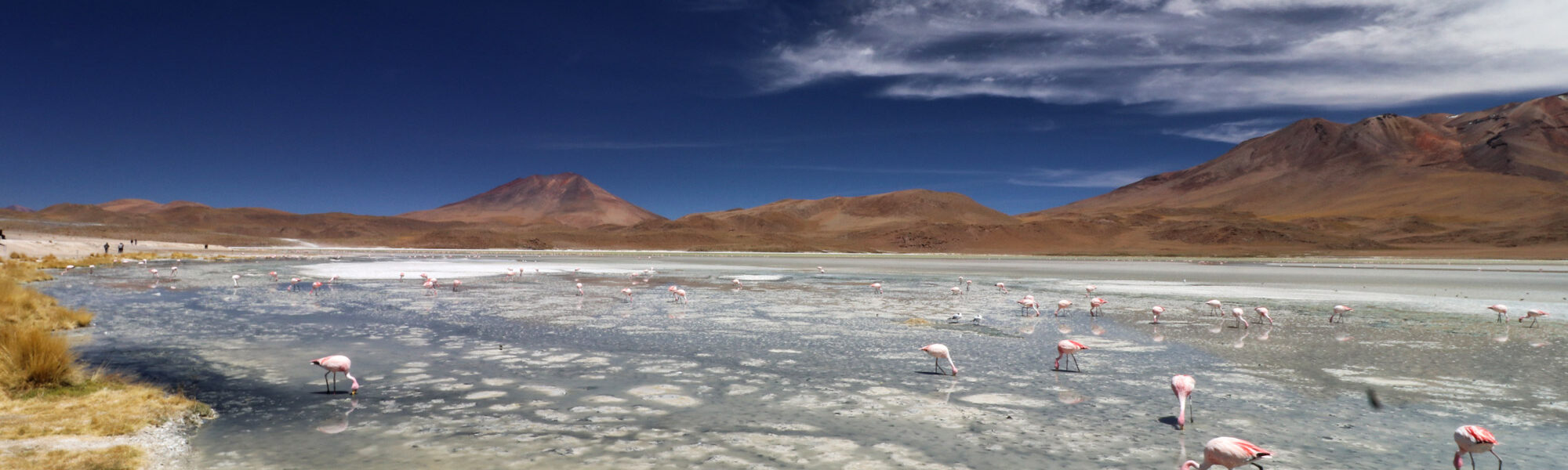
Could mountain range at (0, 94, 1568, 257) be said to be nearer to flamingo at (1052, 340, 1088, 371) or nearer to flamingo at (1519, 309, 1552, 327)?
flamingo at (1519, 309, 1552, 327)

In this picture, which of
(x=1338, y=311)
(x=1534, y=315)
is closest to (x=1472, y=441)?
(x=1338, y=311)

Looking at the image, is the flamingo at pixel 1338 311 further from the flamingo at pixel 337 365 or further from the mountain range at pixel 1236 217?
the mountain range at pixel 1236 217

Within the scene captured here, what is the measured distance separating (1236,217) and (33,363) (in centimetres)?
12341

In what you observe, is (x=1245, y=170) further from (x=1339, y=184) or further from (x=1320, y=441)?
(x=1320, y=441)

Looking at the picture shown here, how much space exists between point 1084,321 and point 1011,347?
4.18 meters

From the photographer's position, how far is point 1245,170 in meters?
181

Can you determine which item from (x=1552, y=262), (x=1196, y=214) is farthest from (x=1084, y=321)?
(x=1196, y=214)

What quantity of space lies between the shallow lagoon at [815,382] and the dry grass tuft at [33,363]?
0.94 metres

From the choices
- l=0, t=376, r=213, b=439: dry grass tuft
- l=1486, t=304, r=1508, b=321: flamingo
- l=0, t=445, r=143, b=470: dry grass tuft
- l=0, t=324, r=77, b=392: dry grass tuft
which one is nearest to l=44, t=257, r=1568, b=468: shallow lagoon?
l=1486, t=304, r=1508, b=321: flamingo

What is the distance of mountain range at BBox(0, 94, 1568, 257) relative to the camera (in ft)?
286

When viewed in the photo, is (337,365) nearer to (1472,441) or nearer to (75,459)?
(75,459)

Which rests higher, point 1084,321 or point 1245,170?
point 1245,170

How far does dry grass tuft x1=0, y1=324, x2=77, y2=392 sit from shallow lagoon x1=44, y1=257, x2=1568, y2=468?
3.08 ft

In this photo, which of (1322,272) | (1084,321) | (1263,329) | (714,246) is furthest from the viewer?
(714,246)
